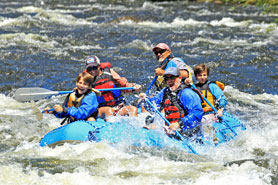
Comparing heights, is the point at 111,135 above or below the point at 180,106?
below

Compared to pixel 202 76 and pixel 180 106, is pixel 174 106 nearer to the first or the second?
pixel 180 106

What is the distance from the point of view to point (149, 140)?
634 cm

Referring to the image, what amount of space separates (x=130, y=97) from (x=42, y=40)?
579 cm

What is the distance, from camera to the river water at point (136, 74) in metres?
5.73

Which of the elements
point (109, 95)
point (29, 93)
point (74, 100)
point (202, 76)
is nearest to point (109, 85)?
point (109, 95)

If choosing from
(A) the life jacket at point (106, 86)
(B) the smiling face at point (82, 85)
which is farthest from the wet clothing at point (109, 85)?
(B) the smiling face at point (82, 85)

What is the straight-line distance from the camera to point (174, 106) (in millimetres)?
6449

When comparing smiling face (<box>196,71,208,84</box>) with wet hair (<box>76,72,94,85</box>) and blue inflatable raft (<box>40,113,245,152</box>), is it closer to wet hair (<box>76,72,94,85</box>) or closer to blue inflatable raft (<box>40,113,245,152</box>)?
blue inflatable raft (<box>40,113,245,152</box>)

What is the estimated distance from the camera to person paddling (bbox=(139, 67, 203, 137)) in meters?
6.29

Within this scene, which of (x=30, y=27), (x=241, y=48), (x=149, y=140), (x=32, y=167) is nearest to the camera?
(x=32, y=167)

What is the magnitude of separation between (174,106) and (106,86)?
127cm

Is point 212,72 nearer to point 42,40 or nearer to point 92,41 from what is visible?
point 92,41

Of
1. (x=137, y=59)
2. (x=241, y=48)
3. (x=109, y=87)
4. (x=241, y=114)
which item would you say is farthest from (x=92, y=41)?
(x=109, y=87)

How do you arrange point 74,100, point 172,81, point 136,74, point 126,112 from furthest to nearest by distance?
1. point 136,74
2. point 126,112
3. point 74,100
4. point 172,81
